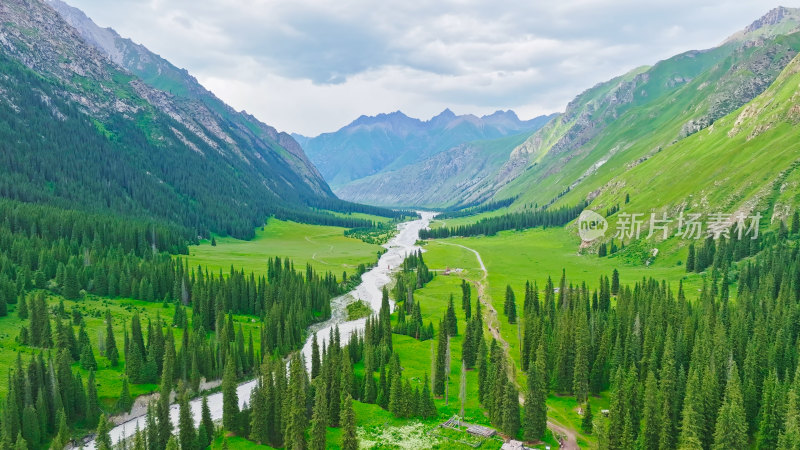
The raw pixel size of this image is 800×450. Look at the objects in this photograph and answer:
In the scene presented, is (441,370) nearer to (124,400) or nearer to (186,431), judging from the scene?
(186,431)

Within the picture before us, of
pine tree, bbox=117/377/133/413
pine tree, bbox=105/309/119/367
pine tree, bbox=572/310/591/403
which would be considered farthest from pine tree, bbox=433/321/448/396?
pine tree, bbox=105/309/119/367

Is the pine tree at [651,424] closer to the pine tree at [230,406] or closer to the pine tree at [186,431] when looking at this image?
the pine tree at [230,406]

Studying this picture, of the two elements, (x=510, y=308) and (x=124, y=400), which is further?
(x=510, y=308)

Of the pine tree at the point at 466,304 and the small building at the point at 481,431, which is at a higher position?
the pine tree at the point at 466,304

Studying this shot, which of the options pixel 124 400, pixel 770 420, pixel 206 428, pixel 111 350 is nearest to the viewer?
pixel 770 420

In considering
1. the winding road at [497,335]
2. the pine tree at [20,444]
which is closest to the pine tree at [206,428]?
the pine tree at [20,444]

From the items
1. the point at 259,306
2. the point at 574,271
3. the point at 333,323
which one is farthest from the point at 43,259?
the point at 574,271

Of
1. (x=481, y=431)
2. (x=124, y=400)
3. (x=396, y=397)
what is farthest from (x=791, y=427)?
(x=124, y=400)

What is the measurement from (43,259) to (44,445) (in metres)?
80.0

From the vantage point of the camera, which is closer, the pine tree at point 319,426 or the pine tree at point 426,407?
the pine tree at point 319,426

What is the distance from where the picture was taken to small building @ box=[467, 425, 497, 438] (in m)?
73.6

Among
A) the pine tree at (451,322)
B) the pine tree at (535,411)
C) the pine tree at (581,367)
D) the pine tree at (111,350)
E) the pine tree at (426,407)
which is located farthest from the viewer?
the pine tree at (451,322)

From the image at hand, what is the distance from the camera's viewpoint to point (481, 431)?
74.2m

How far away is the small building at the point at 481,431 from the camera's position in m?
73.6
